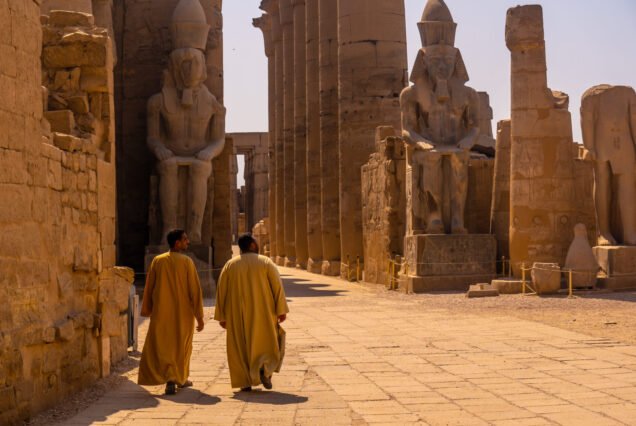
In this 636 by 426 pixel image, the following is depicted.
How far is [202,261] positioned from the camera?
60.0 ft

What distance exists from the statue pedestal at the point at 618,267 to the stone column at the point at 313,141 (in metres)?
14.2

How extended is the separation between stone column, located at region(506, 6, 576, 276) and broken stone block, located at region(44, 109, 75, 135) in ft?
32.6

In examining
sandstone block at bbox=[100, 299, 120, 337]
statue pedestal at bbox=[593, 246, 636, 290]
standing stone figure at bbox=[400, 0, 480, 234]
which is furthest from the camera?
standing stone figure at bbox=[400, 0, 480, 234]

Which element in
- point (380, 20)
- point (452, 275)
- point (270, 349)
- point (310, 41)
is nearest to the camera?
point (270, 349)

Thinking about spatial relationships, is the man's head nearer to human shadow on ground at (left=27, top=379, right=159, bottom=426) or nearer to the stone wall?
the stone wall

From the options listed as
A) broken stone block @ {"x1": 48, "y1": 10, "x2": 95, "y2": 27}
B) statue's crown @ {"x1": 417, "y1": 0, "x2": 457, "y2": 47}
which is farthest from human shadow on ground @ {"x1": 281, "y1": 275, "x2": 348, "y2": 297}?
broken stone block @ {"x1": 48, "y1": 10, "x2": 95, "y2": 27}

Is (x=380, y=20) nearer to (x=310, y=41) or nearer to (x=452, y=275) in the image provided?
(x=310, y=41)

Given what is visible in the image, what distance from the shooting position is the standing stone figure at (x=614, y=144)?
16.8 meters

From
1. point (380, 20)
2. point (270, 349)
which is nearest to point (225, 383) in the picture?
point (270, 349)

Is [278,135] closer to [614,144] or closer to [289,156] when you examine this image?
[289,156]

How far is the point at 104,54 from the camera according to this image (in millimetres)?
9781

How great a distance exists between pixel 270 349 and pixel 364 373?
1.04 meters

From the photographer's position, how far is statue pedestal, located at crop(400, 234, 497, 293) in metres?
18.0

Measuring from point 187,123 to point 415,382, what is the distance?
1136cm
